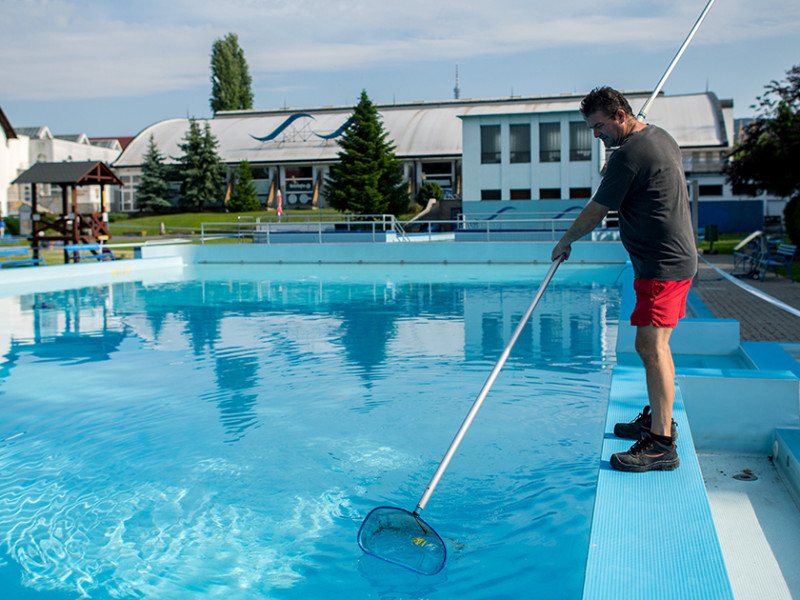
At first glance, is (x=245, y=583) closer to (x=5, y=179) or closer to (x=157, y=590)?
(x=157, y=590)

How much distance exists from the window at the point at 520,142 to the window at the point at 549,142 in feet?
1.66

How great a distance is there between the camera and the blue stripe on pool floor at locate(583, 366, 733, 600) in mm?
2402

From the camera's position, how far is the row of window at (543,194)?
31.8 metres

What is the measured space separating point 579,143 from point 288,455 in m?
28.4

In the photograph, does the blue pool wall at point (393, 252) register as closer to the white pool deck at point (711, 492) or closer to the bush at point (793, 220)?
the bush at point (793, 220)

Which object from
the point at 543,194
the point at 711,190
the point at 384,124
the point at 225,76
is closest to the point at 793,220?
the point at 543,194

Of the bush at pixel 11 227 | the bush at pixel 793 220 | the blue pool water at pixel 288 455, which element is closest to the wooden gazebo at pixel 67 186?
the blue pool water at pixel 288 455

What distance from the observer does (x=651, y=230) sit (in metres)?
3.28

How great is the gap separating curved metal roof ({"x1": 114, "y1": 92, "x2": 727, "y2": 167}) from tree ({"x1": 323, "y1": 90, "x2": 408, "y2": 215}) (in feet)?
29.9

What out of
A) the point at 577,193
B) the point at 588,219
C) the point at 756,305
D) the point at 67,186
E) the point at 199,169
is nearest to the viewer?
the point at 588,219

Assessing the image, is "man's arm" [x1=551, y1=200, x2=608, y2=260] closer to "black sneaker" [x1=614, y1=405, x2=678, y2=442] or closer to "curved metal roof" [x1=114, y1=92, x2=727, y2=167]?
"black sneaker" [x1=614, y1=405, x2=678, y2=442]

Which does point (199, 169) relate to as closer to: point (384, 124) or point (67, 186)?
point (384, 124)

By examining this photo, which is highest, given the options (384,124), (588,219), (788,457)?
(384,124)

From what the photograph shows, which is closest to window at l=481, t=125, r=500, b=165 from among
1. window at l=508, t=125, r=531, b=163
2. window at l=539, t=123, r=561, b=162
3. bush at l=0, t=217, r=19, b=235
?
window at l=508, t=125, r=531, b=163
